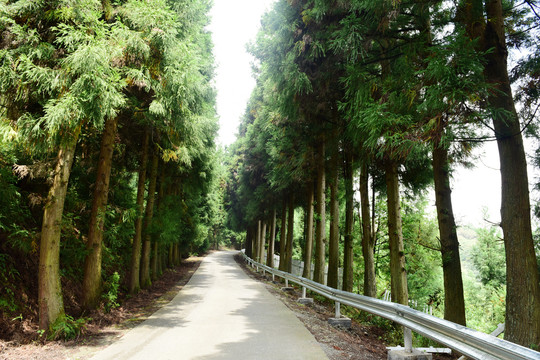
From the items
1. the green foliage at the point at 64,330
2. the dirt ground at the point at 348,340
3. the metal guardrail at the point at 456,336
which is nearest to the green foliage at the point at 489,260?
the dirt ground at the point at 348,340

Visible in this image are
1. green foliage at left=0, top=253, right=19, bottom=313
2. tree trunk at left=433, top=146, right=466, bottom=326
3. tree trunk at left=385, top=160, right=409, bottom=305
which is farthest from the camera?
tree trunk at left=385, top=160, right=409, bottom=305

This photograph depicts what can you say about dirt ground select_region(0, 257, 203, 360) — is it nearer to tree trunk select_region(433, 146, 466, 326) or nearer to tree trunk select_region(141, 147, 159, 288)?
tree trunk select_region(141, 147, 159, 288)

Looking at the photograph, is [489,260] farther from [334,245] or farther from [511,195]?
[511,195]

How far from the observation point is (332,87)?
10.4 m

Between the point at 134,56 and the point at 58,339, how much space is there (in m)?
5.84

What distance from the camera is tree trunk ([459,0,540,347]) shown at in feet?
15.8

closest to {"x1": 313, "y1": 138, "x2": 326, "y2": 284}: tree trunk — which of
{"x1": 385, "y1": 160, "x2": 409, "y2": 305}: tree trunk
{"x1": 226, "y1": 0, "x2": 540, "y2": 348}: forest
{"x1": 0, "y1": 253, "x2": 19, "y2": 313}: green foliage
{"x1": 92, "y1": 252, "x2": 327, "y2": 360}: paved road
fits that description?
{"x1": 226, "y1": 0, "x2": 540, "y2": 348}: forest

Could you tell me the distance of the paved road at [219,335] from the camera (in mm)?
4953

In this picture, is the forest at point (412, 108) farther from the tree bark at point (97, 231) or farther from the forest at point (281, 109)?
the tree bark at point (97, 231)

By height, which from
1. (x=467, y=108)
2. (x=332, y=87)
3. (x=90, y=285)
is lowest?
(x=90, y=285)

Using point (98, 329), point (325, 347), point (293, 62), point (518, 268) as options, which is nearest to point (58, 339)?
point (98, 329)

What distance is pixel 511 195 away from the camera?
5.14 meters

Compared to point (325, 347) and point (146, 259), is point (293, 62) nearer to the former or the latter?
point (325, 347)

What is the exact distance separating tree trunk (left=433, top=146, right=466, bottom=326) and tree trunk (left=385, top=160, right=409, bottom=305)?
3.58ft
